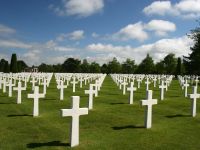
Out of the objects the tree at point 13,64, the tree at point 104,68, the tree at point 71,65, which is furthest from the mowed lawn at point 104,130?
the tree at point 71,65

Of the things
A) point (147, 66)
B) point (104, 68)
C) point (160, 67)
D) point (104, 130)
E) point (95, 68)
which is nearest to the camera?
point (104, 130)

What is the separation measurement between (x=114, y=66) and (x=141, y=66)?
14.7m

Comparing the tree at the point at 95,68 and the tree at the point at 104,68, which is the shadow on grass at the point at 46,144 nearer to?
the tree at the point at 95,68

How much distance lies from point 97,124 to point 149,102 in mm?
1650

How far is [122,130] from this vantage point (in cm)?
899

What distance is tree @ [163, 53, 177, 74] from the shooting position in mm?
83088

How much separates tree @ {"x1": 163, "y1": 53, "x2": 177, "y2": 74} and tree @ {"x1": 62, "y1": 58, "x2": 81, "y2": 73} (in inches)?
1268

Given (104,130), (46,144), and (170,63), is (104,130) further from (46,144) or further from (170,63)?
(170,63)

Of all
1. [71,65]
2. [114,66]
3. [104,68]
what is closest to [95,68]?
[104,68]

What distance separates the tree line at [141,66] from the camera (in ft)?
Result: 221

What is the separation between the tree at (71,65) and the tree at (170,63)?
32.2 m

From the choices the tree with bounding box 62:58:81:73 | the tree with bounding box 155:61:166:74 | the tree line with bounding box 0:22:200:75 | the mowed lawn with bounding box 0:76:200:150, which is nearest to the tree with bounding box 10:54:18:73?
the tree line with bounding box 0:22:200:75

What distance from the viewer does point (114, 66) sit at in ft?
326

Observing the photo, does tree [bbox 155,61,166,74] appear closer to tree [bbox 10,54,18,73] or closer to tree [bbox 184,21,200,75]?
tree [bbox 184,21,200,75]
